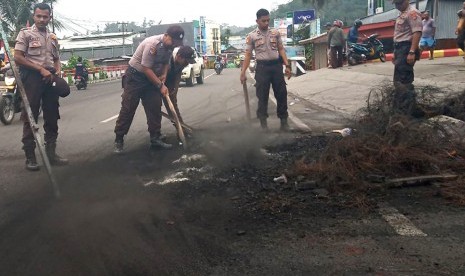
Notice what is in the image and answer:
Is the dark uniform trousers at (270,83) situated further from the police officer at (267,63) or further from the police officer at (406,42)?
the police officer at (406,42)

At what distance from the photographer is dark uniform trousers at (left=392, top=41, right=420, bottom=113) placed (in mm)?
6133

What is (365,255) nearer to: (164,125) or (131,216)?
(131,216)

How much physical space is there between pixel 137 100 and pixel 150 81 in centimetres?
32

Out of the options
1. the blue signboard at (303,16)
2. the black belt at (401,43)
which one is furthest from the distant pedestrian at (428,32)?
the blue signboard at (303,16)

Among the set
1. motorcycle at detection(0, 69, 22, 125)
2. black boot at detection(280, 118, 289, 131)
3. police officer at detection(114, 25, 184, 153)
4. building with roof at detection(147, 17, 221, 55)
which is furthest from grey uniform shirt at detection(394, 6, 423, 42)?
building with roof at detection(147, 17, 221, 55)

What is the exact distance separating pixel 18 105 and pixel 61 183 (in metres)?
6.00

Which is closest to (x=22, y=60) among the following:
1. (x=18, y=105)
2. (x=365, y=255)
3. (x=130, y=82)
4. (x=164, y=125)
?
(x=130, y=82)

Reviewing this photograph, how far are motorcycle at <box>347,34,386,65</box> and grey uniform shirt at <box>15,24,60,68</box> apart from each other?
1564 centimetres

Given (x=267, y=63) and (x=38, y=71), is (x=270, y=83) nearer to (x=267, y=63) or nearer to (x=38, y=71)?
(x=267, y=63)

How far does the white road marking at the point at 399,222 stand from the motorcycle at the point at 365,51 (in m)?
16.7

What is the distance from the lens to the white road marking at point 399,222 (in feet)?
11.0

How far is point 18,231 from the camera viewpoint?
3652 millimetres

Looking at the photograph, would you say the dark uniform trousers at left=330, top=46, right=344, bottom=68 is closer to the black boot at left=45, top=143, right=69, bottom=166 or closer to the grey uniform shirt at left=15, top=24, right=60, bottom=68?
the grey uniform shirt at left=15, top=24, right=60, bottom=68

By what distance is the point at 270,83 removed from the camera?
25.7 feet
